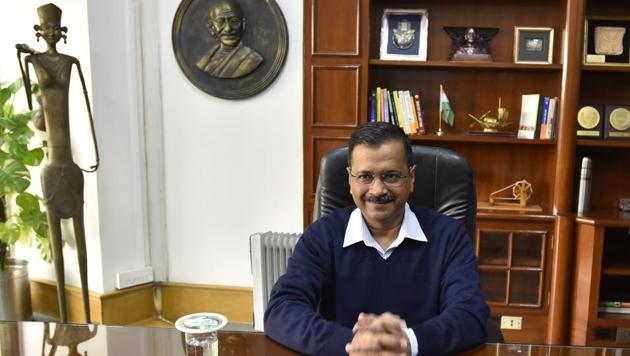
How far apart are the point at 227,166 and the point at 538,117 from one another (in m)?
1.80

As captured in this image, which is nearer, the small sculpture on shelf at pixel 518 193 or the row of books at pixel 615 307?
the row of books at pixel 615 307

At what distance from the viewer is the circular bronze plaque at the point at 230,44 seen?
286 cm

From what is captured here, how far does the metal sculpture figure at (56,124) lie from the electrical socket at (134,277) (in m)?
0.38

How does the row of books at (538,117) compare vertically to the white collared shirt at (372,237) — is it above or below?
above

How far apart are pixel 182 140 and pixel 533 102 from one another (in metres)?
2.05

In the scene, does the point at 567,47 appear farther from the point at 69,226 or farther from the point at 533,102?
the point at 69,226

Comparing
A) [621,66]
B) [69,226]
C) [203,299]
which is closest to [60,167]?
[69,226]

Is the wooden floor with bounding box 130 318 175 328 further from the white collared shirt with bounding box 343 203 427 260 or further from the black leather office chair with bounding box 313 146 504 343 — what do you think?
the white collared shirt with bounding box 343 203 427 260

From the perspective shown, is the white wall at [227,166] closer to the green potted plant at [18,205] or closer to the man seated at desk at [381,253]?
the green potted plant at [18,205]

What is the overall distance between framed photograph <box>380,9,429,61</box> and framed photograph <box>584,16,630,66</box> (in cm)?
83

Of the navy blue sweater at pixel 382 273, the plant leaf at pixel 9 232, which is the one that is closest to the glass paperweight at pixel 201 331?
the navy blue sweater at pixel 382 273

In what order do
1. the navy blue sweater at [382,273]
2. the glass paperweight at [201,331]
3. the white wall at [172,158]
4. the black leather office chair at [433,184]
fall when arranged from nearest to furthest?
the glass paperweight at [201,331], the navy blue sweater at [382,273], the black leather office chair at [433,184], the white wall at [172,158]

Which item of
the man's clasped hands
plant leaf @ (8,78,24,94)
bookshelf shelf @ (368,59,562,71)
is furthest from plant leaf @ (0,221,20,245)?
the man's clasped hands

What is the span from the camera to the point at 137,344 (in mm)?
1071
